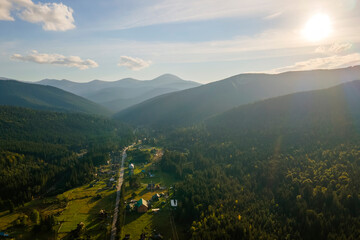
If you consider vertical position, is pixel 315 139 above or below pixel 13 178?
below

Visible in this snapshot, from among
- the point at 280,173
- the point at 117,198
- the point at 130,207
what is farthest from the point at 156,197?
the point at 280,173

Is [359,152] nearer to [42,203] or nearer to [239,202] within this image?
[239,202]

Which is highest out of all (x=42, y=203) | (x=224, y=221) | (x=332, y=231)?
(x=42, y=203)

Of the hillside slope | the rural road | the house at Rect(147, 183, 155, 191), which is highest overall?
the hillside slope

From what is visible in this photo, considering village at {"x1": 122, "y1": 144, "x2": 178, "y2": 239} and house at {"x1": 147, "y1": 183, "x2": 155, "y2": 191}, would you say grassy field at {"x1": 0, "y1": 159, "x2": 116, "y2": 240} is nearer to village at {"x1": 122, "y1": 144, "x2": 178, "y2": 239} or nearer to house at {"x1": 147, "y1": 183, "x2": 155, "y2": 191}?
village at {"x1": 122, "y1": 144, "x2": 178, "y2": 239}

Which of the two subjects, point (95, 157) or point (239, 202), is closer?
point (239, 202)

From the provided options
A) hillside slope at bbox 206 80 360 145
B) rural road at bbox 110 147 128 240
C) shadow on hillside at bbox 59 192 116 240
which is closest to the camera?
shadow on hillside at bbox 59 192 116 240

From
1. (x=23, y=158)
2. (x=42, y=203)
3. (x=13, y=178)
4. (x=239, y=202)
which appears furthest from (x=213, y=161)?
(x=23, y=158)

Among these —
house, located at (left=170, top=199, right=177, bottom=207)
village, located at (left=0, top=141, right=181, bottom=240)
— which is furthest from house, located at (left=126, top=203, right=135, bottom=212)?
house, located at (left=170, top=199, right=177, bottom=207)

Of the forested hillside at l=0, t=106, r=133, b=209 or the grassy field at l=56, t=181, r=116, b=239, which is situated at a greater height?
the forested hillside at l=0, t=106, r=133, b=209
